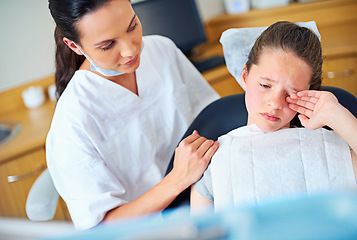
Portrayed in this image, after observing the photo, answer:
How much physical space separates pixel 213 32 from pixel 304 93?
157 cm

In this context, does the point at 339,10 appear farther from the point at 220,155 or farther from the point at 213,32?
the point at 213,32

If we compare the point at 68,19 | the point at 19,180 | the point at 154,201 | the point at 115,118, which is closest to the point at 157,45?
the point at 115,118

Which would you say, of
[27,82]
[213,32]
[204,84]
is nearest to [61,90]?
[204,84]

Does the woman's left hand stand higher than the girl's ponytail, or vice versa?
the girl's ponytail

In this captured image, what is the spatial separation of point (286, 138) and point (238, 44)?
0.89ft

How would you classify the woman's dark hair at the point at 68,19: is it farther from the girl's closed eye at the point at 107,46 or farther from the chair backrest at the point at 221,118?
the chair backrest at the point at 221,118

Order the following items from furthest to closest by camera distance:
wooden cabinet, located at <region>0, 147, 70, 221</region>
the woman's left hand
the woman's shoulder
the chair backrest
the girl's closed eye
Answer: wooden cabinet, located at <region>0, 147, 70, 221</region>, the woman's shoulder, the chair backrest, the girl's closed eye, the woman's left hand

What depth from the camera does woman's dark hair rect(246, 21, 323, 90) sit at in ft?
2.71

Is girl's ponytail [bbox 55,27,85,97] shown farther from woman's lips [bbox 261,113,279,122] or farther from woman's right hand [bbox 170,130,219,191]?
woman's lips [bbox 261,113,279,122]

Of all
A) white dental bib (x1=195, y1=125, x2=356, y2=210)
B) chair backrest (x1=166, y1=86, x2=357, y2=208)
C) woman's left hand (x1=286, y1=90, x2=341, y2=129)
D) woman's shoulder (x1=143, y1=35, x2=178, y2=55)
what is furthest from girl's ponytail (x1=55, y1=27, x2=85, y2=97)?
woman's left hand (x1=286, y1=90, x2=341, y2=129)

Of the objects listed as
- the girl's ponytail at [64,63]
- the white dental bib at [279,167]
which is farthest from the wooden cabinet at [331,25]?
the girl's ponytail at [64,63]

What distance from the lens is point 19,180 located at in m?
1.64

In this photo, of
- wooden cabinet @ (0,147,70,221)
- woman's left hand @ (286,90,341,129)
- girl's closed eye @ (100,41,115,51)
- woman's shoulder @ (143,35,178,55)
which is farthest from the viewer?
wooden cabinet @ (0,147,70,221)

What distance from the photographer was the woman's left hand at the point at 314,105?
2.54ft
